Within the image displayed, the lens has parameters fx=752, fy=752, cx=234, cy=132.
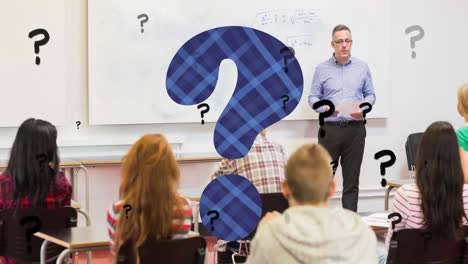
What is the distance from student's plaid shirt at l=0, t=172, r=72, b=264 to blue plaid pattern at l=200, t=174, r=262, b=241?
2.10 m

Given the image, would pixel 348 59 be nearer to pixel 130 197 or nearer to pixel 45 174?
pixel 45 174

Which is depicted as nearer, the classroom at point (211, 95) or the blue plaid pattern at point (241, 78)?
the blue plaid pattern at point (241, 78)

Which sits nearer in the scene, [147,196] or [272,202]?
[147,196]

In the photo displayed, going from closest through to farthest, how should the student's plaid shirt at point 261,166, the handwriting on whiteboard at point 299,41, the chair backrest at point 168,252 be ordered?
the chair backrest at point 168,252
the student's plaid shirt at point 261,166
the handwriting on whiteboard at point 299,41

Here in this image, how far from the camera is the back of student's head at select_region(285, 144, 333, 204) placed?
186cm

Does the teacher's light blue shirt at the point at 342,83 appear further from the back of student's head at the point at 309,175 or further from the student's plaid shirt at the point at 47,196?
the back of student's head at the point at 309,175

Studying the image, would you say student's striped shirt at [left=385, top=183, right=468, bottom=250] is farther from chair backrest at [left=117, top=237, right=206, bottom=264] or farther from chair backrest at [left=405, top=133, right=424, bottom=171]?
chair backrest at [left=405, top=133, right=424, bottom=171]

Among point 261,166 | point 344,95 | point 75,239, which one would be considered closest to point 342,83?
point 344,95

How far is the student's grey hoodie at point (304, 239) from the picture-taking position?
1.86 m

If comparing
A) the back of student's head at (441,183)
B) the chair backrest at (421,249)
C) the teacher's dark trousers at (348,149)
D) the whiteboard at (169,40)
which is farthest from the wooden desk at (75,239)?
the teacher's dark trousers at (348,149)

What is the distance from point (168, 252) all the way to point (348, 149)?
388cm

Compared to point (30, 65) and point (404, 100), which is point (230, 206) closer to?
point (30, 65)

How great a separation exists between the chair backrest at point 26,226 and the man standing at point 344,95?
319 centimetres

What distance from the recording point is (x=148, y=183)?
2.63m
